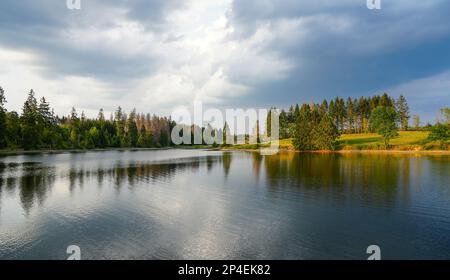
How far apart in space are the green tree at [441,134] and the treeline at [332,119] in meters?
15.2

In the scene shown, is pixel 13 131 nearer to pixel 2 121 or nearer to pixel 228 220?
pixel 2 121

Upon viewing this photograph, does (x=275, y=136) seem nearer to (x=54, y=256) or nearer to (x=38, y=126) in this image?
(x=38, y=126)

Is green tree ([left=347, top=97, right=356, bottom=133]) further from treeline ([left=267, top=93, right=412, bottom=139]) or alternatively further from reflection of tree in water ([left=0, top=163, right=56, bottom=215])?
reflection of tree in water ([left=0, top=163, right=56, bottom=215])

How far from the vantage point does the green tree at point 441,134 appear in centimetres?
9703

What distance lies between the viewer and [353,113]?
553 ft

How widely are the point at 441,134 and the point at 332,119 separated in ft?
129

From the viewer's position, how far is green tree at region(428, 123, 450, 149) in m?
97.0

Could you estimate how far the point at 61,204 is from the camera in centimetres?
2664

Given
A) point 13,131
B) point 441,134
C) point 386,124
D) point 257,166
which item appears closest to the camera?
point 257,166

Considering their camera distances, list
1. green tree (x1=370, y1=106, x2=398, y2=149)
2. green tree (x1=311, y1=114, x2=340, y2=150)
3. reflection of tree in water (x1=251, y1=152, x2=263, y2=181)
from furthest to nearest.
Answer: green tree (x1=311, y1=114, x2=340, y2=150) → green tree (x1=370, y1=106, x2=398, y2=149) → reflection of tree in water (x1=251, y1=152, x2=263, y2=181)

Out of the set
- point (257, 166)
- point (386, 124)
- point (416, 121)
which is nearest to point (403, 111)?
point (416, 121)

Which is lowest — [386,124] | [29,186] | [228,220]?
[228,220]

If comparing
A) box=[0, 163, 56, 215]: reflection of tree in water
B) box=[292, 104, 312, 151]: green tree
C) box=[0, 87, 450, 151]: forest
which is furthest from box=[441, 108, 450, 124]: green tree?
box=[0, 163, 56, 215]: reflection of tree in water
